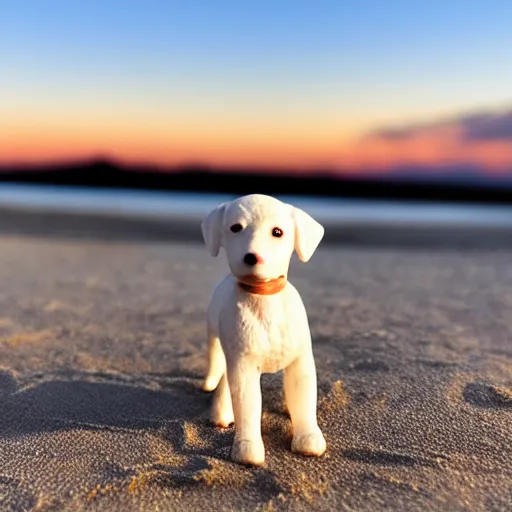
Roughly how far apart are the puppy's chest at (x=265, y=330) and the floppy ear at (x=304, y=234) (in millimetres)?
218

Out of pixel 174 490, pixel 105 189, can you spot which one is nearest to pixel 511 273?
pixel 174 490

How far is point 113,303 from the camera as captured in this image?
498 centimetres

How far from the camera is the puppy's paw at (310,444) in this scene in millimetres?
2295

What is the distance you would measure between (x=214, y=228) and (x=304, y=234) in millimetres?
347

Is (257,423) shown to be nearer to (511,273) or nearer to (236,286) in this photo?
(236,286)

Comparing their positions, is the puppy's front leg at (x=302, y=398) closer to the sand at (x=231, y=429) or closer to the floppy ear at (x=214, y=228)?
the sand at (x=231, y=429)

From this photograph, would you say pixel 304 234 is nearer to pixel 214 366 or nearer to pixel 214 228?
pixel 214 228

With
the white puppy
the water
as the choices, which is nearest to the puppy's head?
the white puppy

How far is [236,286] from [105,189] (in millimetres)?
20005

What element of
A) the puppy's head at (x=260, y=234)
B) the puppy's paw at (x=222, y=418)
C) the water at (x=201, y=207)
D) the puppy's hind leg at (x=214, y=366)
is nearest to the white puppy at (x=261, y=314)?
the puppy's head at (x=260, y=234)

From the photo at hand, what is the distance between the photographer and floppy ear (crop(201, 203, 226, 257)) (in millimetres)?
2279

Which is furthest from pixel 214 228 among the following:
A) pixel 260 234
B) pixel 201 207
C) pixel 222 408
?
pixel 201 207

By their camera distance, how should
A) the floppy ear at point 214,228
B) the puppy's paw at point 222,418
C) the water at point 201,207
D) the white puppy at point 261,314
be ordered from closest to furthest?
the white puppy at point 261,314, the floppy ear at point 214,228, the puppy's paw at point 222,418, the water at point 201,207

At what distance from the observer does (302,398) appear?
2377 mm
